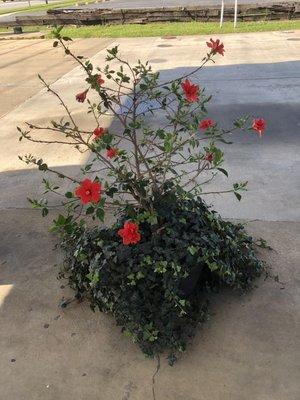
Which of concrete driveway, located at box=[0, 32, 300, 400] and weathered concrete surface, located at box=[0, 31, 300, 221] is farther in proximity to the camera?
weathered concrete surface, located at box=[0, 31, 300, 221]

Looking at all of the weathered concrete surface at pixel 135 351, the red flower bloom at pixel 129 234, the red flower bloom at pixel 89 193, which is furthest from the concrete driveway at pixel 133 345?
the red flower bloom at pixel 89 193

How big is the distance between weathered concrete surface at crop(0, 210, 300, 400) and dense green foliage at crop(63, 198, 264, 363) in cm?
14

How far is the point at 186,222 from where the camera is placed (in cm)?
313

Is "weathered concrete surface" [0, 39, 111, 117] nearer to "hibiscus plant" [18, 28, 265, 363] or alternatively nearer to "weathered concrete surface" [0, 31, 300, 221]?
"weathered concrete surface" [0, 31, 300, 221]

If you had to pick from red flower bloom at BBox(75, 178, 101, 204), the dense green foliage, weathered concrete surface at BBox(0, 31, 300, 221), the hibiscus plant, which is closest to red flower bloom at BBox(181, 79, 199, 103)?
the hibiscus plant

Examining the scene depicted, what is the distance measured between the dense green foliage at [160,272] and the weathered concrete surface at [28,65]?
6507 millimetres

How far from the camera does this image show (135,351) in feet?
9.56

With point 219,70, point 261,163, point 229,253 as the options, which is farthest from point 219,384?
point 219,70

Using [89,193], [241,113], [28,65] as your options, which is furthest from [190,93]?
[28,65]

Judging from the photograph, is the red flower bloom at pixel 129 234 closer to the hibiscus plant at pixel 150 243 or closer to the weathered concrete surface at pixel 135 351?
the hibiscus plant at pixel 150 243

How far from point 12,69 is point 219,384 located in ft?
39.5

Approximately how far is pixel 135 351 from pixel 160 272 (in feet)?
2.07

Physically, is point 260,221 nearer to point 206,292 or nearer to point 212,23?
point 206,292

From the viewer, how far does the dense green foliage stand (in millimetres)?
2834
